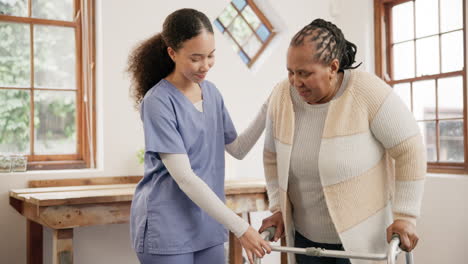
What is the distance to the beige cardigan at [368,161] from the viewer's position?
1.54 meters

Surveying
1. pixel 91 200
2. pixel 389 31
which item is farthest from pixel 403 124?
pixel 389 31

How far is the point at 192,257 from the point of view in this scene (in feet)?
5.87

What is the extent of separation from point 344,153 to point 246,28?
2917 millimetres

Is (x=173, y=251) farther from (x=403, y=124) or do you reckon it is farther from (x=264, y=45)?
(x=264, y=45)

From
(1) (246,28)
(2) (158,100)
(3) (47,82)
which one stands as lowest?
(2) (158,100)

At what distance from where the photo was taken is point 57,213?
2.58 meters

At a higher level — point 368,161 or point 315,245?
point 368,161

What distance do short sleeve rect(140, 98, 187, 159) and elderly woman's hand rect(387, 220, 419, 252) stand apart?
0.69 metres

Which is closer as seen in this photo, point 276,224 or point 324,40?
point 324,40

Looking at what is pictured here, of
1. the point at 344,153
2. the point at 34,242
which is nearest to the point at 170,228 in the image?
the point at 344,153

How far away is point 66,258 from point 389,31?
306 centimetres

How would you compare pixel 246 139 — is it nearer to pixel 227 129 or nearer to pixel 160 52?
pixel 227 129

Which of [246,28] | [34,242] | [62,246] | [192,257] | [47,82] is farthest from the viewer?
[246,28]

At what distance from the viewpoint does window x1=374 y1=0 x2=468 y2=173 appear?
3.71m
